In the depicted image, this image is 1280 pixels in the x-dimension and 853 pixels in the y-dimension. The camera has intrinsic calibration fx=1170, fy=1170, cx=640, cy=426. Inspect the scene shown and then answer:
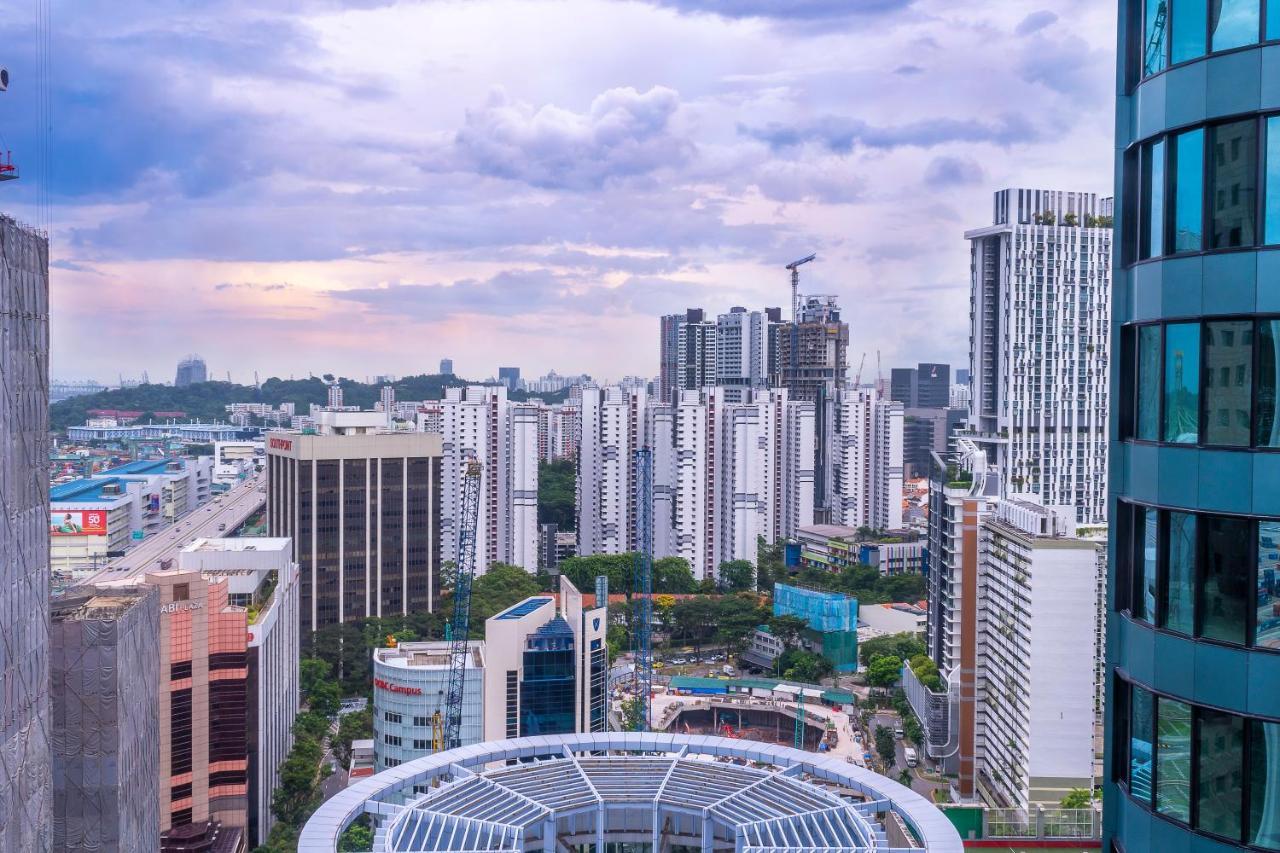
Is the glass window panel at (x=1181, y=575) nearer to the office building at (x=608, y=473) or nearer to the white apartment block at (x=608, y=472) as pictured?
the white apartment block at (x=608, y=472)

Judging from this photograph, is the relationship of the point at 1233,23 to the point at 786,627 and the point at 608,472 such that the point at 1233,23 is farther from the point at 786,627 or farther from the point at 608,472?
the point at 608,472

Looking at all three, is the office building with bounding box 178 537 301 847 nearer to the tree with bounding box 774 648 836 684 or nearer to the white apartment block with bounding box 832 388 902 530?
the tree with bounding box 774 648 836 684

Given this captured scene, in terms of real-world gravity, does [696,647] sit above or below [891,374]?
below

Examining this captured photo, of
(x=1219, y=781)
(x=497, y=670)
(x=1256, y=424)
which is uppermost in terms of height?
(x=1256, y=424)

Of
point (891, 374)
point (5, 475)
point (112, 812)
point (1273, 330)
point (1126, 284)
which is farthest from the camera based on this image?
point (891, 374)

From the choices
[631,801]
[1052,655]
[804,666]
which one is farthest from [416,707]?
[804,666]

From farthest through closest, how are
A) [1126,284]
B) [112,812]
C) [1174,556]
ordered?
[112,812], [1126,284], [1174,556]

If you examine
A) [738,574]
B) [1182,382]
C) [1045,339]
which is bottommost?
[738,574]

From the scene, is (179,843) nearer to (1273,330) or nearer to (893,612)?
(1273,330)

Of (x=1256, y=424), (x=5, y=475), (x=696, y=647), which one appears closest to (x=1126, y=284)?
(x=1256, y=424)
